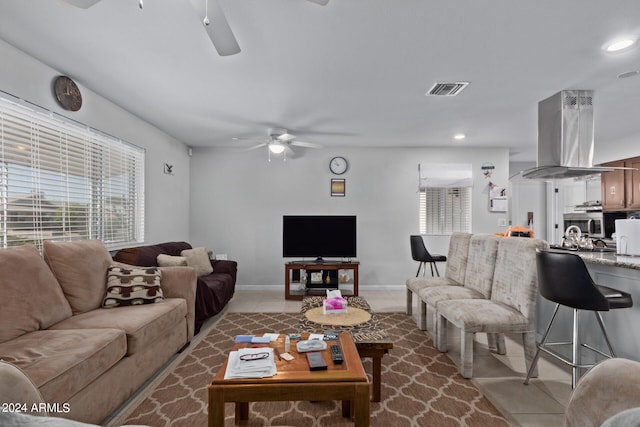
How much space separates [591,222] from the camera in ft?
17.9

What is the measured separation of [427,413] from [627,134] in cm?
531

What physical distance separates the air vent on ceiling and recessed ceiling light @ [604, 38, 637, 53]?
955mm

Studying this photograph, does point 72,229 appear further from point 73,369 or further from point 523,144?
point 523,144

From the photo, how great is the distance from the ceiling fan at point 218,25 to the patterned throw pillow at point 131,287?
1999 millimetres

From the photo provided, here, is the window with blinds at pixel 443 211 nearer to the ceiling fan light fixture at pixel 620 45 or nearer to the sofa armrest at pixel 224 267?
the sofa armrest at pixel 224 267

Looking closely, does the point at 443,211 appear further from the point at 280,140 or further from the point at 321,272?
the point at 280,140

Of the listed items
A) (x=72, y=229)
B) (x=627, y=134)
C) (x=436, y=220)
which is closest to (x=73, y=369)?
(x=72, y=229)

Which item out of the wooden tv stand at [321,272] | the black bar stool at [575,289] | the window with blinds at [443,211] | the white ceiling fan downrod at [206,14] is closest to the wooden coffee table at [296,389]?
the black bar stool at [575,289]

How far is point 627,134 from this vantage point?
4.73 m

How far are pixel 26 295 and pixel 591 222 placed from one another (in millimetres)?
7365

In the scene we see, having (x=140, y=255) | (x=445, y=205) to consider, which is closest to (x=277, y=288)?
(x=140, y=255)

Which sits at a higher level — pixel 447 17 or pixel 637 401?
pixel 447 17

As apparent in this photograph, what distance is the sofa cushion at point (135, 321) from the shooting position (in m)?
2.14

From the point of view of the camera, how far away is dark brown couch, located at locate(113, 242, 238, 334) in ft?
10.8
